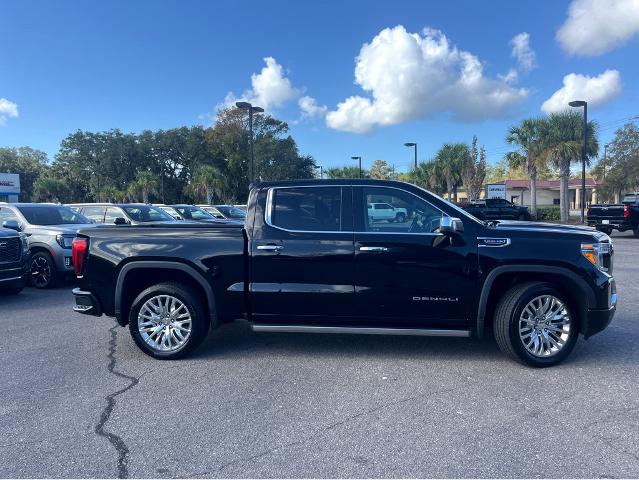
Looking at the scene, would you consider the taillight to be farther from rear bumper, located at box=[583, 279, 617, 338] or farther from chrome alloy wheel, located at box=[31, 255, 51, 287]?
rear bumper, located at box=[583, 279, 617, 338]

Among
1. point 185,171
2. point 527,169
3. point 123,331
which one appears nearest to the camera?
point 123,331

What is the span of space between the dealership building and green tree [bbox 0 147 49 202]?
1889 centimetres

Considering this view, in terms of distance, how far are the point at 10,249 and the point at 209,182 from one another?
127 feet

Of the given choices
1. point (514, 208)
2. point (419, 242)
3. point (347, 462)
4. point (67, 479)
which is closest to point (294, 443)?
point (347, 462)

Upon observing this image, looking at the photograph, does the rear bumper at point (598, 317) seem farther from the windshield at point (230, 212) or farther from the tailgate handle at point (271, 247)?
the windshield at point (230, 212)

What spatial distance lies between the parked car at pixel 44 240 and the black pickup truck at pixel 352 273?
14.8 feet

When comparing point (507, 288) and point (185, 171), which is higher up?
point (185, 171)

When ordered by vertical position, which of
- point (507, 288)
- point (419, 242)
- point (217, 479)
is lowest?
point (217, 479)

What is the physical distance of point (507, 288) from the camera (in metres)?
4.91

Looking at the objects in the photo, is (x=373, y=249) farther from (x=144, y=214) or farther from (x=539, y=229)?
(x=144, y=214)

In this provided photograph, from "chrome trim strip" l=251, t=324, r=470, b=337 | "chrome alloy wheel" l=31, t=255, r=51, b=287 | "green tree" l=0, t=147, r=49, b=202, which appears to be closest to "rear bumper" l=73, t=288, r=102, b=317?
"chrome trim strip" l=251, t=324, r=470, b=337

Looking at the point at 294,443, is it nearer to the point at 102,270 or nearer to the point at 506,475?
the point at 506,475

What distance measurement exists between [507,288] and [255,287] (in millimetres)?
2589

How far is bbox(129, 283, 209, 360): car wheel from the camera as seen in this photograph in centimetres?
516
